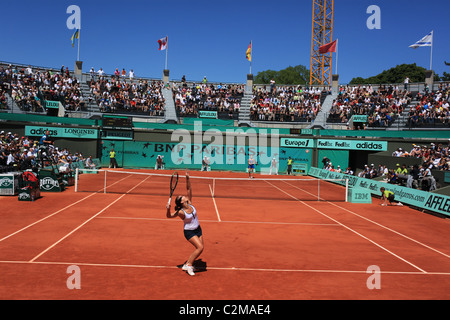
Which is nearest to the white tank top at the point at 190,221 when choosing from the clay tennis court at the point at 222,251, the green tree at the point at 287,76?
the clay tennis court at the point at 222,251

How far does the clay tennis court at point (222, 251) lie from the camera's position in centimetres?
792

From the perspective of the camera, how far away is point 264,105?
150ft

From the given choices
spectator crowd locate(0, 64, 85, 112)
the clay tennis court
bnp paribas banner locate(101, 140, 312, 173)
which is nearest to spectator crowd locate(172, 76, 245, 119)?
bnp paribas banner locate(101, 140, 312, 173)

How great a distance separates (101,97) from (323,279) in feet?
129

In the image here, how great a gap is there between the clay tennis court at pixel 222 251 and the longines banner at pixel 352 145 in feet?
55.3

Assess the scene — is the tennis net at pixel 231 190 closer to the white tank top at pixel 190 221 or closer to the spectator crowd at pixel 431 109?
the white tank top at pixel 190 221

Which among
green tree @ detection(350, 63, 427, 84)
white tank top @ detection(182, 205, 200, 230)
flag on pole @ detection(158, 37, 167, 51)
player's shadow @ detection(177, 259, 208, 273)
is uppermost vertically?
green tree @ detection(350, 63, 427, 84)

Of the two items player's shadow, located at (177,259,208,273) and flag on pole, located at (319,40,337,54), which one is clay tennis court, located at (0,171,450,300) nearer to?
player's shadow, located at (177,259,208,273)

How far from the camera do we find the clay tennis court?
26.0ft

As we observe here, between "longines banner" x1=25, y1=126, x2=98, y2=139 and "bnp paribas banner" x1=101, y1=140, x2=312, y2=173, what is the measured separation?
274 centimetres

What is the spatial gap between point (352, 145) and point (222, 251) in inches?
1129

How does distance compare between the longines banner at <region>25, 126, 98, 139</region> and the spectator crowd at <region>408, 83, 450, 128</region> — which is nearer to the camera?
the spectator crowd at <region>408, 83, 450, 128</region>

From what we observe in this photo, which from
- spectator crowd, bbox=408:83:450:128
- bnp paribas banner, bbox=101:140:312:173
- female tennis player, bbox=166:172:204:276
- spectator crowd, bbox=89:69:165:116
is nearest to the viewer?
female tennis player, bbox=166:172:204:276

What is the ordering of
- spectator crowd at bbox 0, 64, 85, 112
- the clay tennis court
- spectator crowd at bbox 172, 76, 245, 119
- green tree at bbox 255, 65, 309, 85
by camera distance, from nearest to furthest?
the clay tennis court → spectator crowd at bbox 0, 64, 85, 112 → spectator crowd at bbox 172, 76, 245, 119 → green tree at bbox 255, 65, 309, 85
